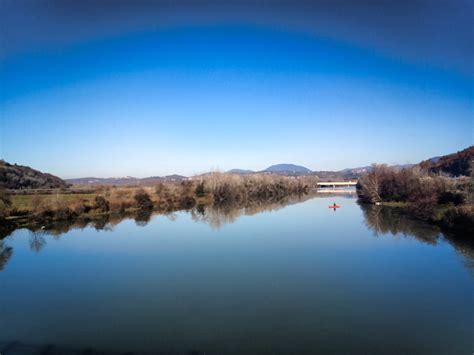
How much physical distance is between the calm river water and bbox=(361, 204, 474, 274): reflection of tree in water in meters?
0.20

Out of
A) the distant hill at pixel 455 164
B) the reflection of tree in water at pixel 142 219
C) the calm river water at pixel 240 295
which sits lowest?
the calm river water at pixel 240 295

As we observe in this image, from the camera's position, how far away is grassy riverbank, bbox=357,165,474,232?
64.9 feet

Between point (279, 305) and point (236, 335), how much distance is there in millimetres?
2052

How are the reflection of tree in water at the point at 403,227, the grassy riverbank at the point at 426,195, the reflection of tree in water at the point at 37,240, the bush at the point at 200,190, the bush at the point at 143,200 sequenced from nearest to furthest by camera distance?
the reflection of tree in water at the point at 37,240, the reflection of tree in water at the point at 403,227, the grassy riverbank at the point at 426,195, the bush at the point at 143,200, the bush at the point at 200,190

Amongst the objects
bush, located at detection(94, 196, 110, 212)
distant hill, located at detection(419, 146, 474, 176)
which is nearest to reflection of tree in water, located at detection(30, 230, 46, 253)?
bush, located at detection(94, 196, 110, 212)

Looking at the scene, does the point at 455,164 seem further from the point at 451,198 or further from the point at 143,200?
the point at 143,200

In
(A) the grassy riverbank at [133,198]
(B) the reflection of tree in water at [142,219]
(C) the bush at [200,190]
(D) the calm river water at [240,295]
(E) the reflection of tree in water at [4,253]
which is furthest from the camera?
(C) the bush at [200,190]

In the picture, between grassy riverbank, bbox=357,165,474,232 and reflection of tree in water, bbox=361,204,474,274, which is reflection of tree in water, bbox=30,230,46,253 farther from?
grassy riverbank, bbox=357,165,474,232

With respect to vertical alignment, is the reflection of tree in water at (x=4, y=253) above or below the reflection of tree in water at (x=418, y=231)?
above

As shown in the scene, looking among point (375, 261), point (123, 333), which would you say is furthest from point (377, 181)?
point (123, 333)

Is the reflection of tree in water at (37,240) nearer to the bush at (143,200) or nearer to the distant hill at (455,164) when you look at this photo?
the bush at (143,200)

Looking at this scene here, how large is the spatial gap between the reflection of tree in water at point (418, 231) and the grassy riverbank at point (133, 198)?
72.0 feet

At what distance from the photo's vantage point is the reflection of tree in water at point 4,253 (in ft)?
47.1

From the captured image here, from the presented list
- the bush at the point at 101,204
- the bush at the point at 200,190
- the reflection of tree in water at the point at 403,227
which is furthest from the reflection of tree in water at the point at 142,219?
the reflection of tree in water at the point at 403,227
